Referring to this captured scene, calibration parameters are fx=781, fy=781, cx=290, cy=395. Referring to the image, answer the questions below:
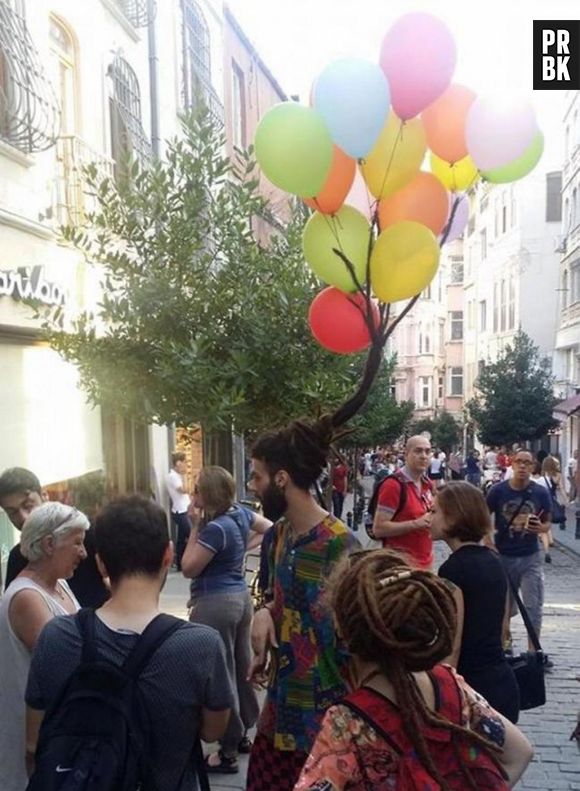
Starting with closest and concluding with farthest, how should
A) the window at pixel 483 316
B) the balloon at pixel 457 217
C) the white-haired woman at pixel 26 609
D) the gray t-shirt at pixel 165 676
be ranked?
the gray t-shirt at pixel 165 676 → the white-haired woman at pixel 26 609 → the balloon at pixel 457 217 → the window at pixel 483 316

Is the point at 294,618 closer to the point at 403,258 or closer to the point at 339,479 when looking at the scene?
the point at 403,258

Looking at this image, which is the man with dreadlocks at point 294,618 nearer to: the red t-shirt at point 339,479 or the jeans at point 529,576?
the jeans at point 529,576

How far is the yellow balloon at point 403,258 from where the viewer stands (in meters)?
4.13

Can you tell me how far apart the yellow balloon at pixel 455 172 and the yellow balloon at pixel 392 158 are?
0.37 meters

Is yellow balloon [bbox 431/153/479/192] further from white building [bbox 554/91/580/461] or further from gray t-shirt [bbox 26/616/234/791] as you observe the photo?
white building [bbox 554/91/580/461]

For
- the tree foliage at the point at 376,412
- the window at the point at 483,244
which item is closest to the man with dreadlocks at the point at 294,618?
the tree foliage at the point at 376,412

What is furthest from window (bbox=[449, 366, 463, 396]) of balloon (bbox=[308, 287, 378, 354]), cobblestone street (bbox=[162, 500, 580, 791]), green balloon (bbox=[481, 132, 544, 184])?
balloon (bbox=[308, 287, 378, 354])

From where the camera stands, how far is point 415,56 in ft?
13.3

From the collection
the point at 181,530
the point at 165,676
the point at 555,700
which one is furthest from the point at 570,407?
the point at 165,676

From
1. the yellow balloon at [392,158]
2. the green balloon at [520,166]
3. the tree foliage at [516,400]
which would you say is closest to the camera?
the yellow balloon at [392,158]

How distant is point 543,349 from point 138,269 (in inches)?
1266

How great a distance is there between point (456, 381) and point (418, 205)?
5110 centimetres

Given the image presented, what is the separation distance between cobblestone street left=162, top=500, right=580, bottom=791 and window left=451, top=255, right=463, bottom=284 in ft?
156

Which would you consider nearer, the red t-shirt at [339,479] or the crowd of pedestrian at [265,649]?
the crowd of pedestrian at [265,649]
